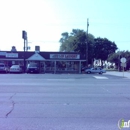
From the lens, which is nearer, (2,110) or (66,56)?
(2,110)

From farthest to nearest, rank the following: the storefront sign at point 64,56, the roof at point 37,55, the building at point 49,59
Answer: the storefront sign at point 64,56
the building at point 49,59
the roof at point 37,55

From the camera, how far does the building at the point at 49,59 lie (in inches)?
1843

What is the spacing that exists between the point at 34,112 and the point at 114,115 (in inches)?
116

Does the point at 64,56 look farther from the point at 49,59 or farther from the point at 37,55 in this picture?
the point at 37,55

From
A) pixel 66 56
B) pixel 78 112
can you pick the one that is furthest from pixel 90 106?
pixel 66 56

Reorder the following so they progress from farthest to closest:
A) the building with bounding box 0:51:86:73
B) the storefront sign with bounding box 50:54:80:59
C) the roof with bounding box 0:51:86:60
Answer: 1. the storefront sign with bounding box 50:54:80:59
2. the building with bounding box 0:51:86:73
3. the roof with bounding box 0:51:86:60

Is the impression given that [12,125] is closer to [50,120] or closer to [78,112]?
[50,120]

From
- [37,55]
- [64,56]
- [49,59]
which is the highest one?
[37,55]

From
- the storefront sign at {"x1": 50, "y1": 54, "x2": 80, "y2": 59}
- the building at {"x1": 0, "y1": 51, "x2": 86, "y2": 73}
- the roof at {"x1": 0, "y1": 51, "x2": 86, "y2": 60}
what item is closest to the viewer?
the roof at {"x1": 0, "y1": 51, "x2": 86, "y2": 60}

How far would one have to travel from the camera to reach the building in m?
46.8

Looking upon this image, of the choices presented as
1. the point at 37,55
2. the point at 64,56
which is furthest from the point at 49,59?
the point at 64,56

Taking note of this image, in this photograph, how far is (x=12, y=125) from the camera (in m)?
6.98

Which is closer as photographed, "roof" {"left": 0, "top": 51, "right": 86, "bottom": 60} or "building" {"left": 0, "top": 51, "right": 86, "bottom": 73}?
"roof" {"left": 0, "top": 51, "right": 86, "bottom": 60}

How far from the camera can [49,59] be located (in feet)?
156
